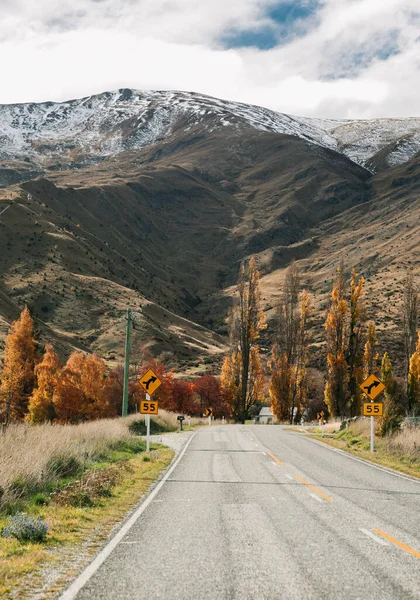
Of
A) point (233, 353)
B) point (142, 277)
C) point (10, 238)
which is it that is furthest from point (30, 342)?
point (142, 277)

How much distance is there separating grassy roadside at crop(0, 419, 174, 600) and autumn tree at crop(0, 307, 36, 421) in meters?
40.4

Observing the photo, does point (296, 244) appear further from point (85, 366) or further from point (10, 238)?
point (85, 366)

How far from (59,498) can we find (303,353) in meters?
49.0

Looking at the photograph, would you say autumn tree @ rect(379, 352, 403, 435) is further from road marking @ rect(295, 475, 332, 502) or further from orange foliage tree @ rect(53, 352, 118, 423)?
orange foliage tree @ rect(53, 352, 118, 423)

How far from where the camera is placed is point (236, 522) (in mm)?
9758

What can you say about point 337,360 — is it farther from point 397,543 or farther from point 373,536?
point 397,543

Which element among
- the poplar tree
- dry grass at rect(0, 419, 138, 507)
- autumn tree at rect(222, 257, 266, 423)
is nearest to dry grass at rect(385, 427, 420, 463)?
dry grass at rect(0, 419, 138, 507)

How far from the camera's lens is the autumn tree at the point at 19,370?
58188 mm

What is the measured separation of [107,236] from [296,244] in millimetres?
62291

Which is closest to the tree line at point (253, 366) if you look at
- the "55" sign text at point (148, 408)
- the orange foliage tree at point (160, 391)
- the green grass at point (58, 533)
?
the orange foliage tree at point (160, 391)

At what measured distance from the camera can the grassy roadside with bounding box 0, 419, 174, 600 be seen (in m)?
7.02

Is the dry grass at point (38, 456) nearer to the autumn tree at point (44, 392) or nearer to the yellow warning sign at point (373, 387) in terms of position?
the yellow warning sign at point (373, 387)

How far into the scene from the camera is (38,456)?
13156mm

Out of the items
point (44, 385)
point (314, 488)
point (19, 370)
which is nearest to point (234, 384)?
point (44, 385)
